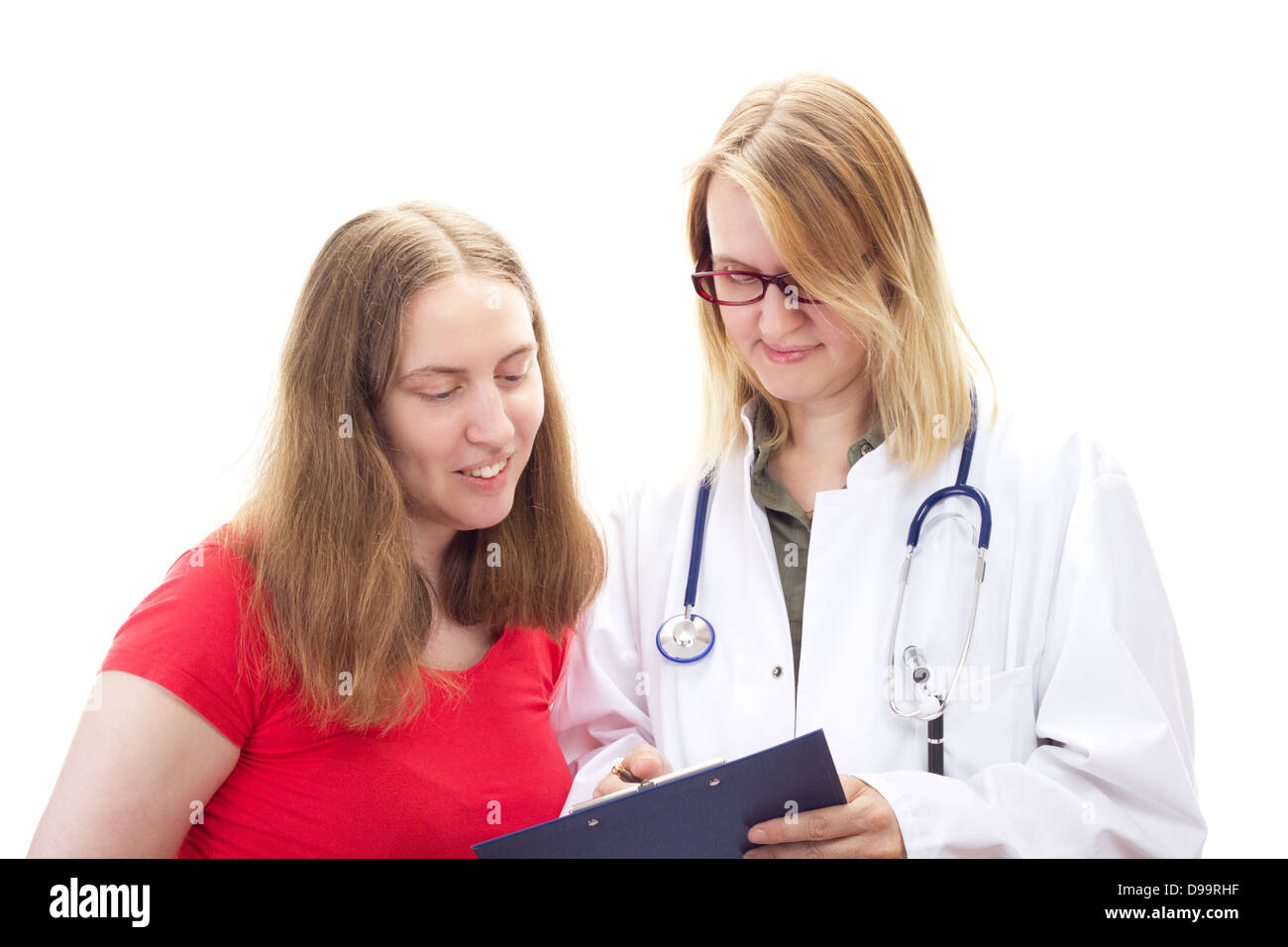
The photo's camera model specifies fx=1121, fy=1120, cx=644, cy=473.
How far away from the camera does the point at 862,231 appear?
180 cm

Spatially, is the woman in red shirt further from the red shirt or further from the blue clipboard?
the blue clipboard

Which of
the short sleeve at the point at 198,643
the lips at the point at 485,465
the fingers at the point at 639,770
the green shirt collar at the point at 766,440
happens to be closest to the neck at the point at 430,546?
the lips at the point at 485,465

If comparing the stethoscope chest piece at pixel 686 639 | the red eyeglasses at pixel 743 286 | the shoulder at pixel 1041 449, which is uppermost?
the red eyeglasses at pixel 743 286

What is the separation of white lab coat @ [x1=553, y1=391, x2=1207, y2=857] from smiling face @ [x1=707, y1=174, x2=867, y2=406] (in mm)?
172

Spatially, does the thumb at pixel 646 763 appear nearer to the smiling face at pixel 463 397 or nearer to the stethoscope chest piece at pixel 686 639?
the stethoscope chest piece at pixel 686 639

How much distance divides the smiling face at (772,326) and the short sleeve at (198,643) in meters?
0.88

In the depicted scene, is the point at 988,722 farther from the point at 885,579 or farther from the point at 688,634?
the point at 688,634

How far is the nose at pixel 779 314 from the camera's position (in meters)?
1.80

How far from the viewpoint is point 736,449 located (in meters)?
2.09

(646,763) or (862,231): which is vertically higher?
(862,231)

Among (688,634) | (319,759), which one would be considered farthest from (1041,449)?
(319,759)

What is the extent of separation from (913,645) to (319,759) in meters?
0.93
